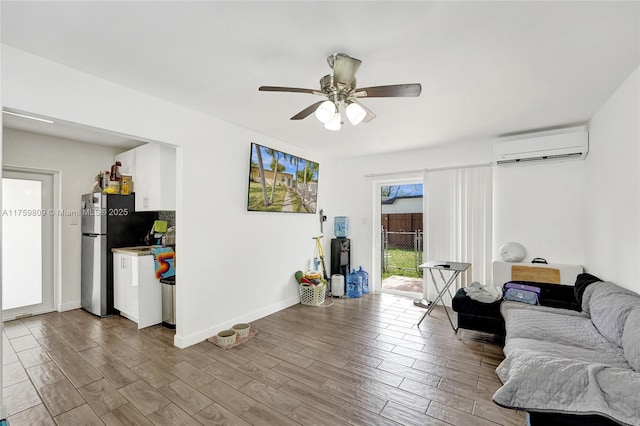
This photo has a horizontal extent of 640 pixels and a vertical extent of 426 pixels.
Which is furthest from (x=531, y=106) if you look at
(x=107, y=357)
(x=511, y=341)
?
(x=107, y=357)

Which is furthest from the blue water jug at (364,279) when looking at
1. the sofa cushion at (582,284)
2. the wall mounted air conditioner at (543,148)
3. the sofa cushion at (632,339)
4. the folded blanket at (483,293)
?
the sofa cushion at (632,339)

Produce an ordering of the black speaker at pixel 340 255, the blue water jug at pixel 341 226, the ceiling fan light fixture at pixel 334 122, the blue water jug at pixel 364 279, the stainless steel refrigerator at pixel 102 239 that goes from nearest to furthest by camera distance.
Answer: the ceiling fan light fixture at pixel 334 122 < the stainless steel refrigerator at pixel 102 239 < the blue water jug at pixel 364 279 < the black speaker at pixel 340 255 < the blue water jug at pixel 341 226

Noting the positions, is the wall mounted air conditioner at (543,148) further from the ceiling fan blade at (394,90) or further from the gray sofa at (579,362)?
the ceiling fan blade at (394,90)

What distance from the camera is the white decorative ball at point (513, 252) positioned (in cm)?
362

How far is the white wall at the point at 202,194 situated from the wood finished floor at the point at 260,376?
1.59 ft

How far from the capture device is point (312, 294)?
4.33 meters

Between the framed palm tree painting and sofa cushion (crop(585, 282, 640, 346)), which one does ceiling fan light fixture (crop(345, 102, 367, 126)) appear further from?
sofa cushion (crop(585, 282, 640, 346))

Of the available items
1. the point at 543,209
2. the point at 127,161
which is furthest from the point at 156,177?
the point at 543,209

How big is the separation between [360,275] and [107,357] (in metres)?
3.51

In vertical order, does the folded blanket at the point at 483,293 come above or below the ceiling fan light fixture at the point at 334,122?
below

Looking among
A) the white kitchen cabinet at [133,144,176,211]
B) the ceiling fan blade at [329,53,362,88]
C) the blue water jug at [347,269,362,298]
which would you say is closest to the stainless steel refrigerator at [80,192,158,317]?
the white kitchen cabinet at [133,144,176,211]

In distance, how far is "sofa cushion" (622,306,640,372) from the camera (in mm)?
1630

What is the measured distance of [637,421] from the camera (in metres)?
1.19

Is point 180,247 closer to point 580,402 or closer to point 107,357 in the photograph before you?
point 107,357
